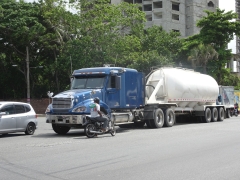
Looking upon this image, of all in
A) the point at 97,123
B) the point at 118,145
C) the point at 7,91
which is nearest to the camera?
the point at 118,145

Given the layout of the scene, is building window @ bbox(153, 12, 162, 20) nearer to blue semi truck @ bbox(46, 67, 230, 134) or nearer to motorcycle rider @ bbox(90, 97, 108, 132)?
blue semi truck @ bbox(46, 67, 230, 134)

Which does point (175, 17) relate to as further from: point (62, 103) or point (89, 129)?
point (89, 129)

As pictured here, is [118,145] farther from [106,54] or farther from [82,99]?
A: [106,54]

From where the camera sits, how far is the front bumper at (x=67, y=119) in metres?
17.0

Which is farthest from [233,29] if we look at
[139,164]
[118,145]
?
[139,164]

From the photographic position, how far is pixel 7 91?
55.1 metres

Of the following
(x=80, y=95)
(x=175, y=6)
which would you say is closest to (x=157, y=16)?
(x=175, y=6)

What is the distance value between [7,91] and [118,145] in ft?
145

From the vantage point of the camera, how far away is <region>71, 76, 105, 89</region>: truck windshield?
1867cm

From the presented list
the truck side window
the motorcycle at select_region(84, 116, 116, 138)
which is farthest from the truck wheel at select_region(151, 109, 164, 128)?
the motorcycle at select_region(84, 116, 116, 138)

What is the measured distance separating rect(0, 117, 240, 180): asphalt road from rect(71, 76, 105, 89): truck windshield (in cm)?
443

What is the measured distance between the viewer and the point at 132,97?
2045 cm

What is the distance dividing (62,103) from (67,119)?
0.78m

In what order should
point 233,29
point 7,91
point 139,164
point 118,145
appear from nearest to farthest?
point 139,164 → point 118,145 → point 233,29 → point 7,91
